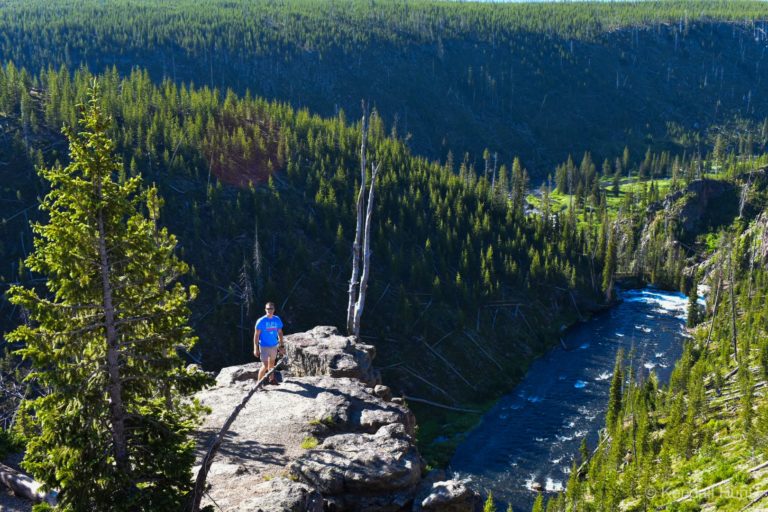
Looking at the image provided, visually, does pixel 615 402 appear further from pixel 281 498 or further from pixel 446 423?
pixel 281 498

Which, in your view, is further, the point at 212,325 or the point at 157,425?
the point at 212,325

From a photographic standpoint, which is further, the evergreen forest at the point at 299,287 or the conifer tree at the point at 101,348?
the evergreen forest at the point at 299,287

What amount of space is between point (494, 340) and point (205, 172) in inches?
1638

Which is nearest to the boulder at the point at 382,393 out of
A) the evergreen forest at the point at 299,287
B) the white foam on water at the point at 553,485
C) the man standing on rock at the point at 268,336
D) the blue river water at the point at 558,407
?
the man standing on rock at the point at 268,336

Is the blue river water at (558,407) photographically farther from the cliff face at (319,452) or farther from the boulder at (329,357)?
the cliff face at (319,452)

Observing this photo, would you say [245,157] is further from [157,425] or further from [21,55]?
[21,55]

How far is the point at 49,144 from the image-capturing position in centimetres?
7744

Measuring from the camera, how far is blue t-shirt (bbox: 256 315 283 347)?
26.2 metres

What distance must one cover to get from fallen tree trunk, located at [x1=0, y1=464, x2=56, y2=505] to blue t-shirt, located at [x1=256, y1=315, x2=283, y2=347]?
9.45m

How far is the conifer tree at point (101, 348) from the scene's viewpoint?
14.2 meters

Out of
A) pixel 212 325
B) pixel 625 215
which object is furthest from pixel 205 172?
pixel 625 215

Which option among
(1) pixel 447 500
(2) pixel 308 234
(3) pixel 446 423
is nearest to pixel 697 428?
(3) pixel 446 423

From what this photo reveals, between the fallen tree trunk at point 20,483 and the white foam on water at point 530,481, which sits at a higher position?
the fallen tree trunk at point 20,483

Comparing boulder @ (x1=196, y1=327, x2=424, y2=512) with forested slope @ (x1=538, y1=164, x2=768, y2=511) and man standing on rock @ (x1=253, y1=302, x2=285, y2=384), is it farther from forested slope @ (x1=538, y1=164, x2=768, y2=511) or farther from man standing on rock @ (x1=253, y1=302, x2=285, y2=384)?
forested slope @ (x1=538, y1=164, x2=768, y2=511)
